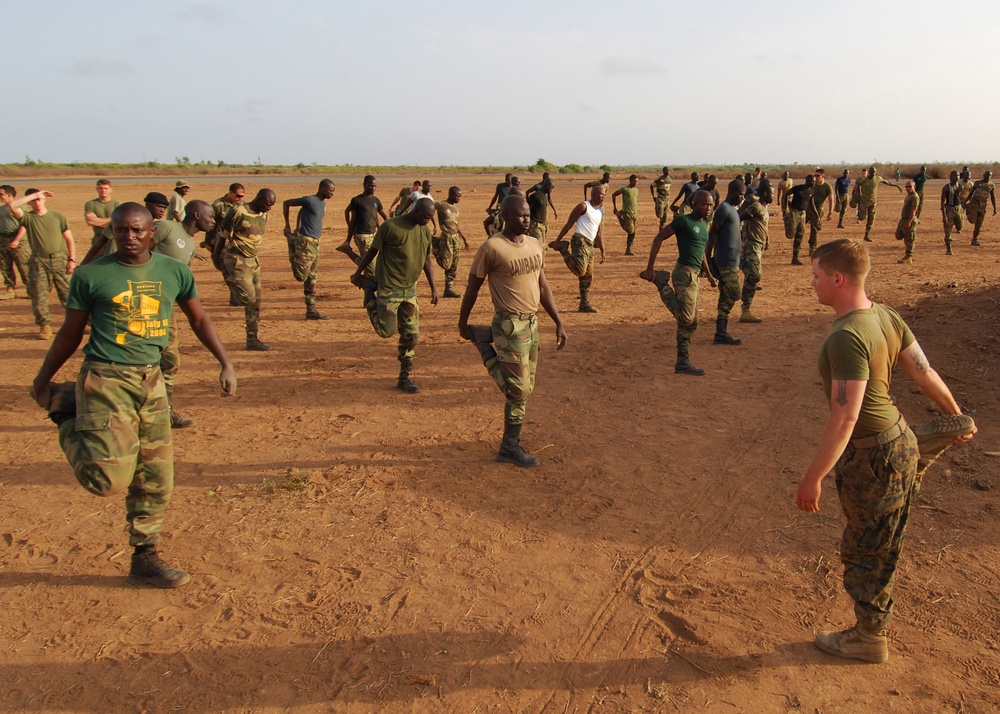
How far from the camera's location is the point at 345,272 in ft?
53.1

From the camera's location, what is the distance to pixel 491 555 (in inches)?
186

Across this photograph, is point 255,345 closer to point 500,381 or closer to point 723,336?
point 500,381

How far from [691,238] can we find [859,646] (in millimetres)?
5387

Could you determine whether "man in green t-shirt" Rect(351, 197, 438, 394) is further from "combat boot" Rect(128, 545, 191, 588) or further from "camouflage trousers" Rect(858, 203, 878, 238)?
"camouflage trousers" Rect(858, 203, 878, 238)

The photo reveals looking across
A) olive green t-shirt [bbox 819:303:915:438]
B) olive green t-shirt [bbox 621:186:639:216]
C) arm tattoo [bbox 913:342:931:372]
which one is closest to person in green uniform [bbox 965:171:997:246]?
olive green t-shirt [bbox 621:186:639:216]

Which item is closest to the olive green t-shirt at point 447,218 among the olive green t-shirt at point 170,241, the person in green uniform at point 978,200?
the olive green t-shirt at point 170,241

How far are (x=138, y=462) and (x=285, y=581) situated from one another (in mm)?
1074

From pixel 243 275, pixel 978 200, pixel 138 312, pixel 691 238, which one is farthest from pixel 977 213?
pixel 138 312

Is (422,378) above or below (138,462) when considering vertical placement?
below

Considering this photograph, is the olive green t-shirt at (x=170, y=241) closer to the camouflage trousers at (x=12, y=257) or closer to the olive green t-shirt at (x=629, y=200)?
the camouflage trousers at (x=12, y=257)

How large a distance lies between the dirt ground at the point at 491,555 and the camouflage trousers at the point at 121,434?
2.34 feet

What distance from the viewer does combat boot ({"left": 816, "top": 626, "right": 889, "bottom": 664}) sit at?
3.59 m

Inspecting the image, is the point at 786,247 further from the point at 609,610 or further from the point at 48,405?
the point at 48,405

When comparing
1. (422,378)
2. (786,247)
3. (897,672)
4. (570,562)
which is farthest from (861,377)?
(786,247)
